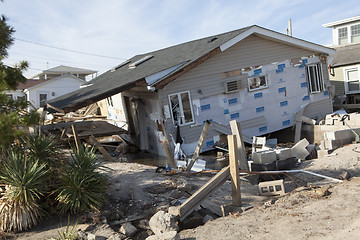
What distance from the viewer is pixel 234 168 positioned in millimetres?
7121

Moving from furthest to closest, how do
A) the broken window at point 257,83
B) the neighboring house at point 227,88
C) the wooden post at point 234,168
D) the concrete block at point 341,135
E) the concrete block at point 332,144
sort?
the broken window at point 257,83, the neighboring house at point 227,88, the concrete block at point 341,135, the concrete block at point 332,144, the wooden post at point 234,168

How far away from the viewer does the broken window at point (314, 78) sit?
1652 cm

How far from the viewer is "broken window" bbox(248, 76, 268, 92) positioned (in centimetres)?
1499

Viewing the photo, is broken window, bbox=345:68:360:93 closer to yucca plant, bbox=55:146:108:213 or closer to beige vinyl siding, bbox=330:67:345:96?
beige vinyl siding, bbox=330:67:345:96

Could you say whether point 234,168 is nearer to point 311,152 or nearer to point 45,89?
point 311,152

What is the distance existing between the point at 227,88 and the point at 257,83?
1.70 m

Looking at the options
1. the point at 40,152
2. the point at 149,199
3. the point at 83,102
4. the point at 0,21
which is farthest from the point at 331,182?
the point at 0,21

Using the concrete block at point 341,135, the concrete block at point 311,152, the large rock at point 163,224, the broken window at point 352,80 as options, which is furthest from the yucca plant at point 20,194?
the broken window at point 352,80

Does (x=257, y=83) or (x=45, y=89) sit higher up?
(x=45, y=89)

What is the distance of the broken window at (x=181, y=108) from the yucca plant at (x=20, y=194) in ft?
22.7

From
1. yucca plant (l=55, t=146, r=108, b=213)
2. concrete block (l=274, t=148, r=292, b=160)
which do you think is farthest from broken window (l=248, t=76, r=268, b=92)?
yucca plant (l=55, t=146, r=108, b=213)

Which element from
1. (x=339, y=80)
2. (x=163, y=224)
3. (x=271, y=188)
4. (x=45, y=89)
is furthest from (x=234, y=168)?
(x=45, y=89)

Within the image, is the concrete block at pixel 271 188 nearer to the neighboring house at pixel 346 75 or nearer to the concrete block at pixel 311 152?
the concrete block at pixel 311 152

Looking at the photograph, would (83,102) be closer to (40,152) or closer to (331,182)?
(40,152)
